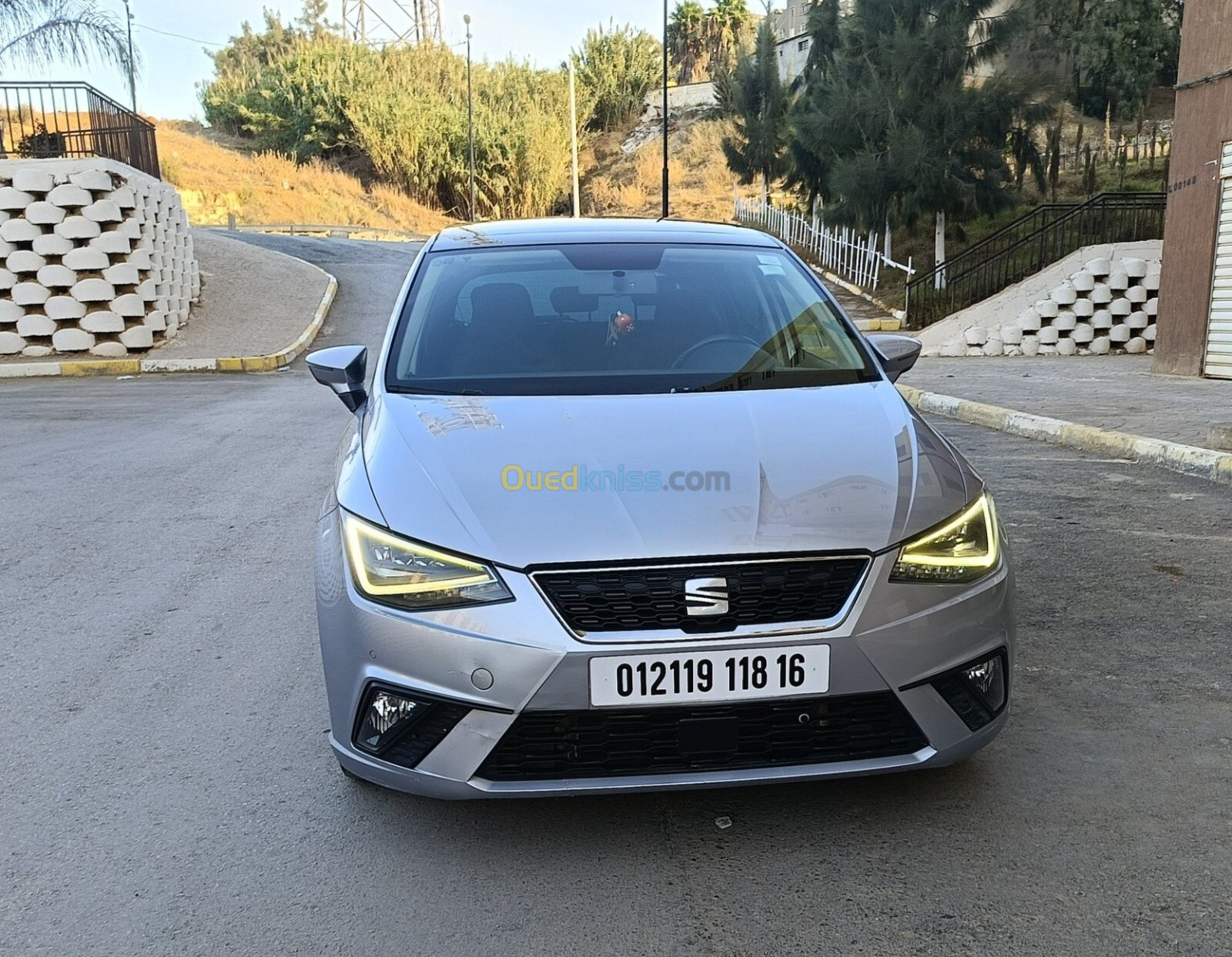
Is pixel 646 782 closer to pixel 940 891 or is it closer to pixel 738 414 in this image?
pixel 940 891

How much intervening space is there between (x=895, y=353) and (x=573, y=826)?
2.00 m

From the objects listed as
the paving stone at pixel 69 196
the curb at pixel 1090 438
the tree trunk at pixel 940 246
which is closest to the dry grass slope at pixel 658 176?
the tree trunk at pixel 940 246

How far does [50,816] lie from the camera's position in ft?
8.87

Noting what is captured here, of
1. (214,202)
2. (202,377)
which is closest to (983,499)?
(202,377)

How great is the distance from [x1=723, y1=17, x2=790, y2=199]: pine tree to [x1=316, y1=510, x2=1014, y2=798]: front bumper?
31.5 metres

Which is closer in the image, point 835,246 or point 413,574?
point 413,574

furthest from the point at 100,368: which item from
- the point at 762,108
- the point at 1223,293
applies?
the point at 762,108

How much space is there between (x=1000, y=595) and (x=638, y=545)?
0.92m

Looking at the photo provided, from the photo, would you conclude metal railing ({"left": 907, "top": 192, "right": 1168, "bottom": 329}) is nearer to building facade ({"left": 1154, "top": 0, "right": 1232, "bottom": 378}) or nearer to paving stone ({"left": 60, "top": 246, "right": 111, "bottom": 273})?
building facade ({"left": 1154, "top": 0, "right": 1232, "bottom": 378})

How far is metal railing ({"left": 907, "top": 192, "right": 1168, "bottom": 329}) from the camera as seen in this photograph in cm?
1831

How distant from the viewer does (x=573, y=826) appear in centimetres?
263

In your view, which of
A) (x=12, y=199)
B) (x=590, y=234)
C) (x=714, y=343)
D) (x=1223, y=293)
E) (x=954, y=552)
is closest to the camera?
(x=954, y=552)

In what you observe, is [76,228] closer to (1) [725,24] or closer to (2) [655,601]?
(2) [655,601]

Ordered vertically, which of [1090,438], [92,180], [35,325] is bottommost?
[1090,438]
